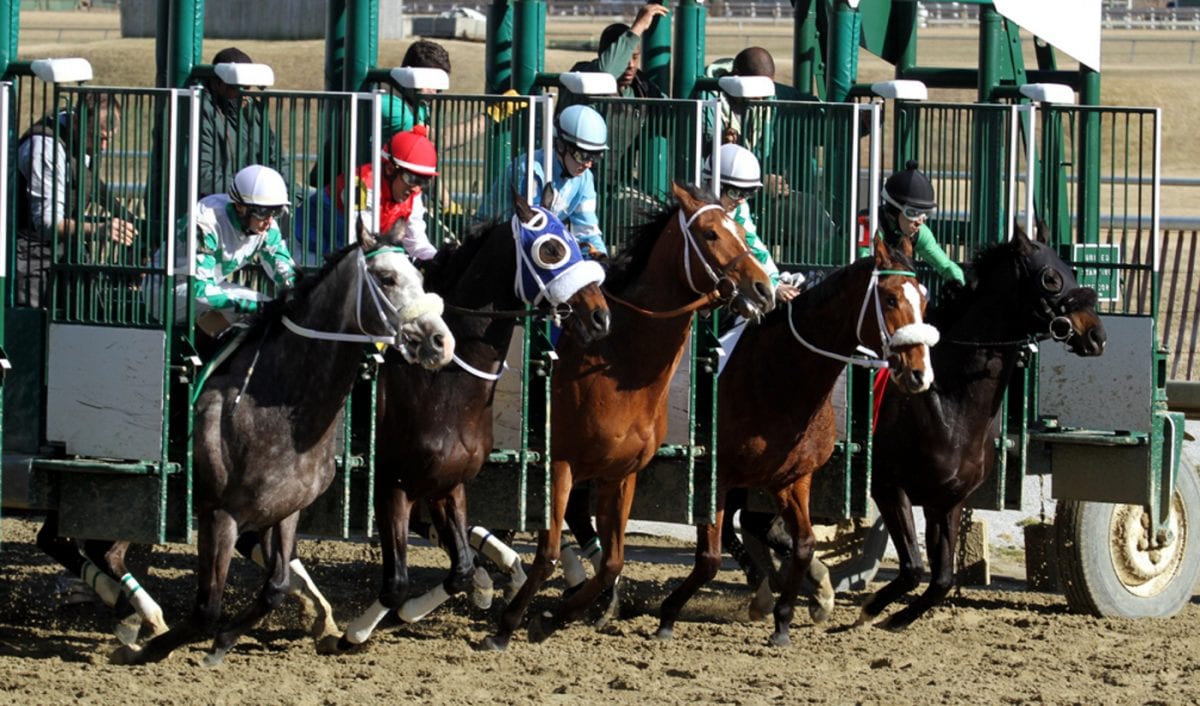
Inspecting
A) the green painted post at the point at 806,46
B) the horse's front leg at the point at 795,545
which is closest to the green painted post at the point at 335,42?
the horse's front leg at the point at 795,545

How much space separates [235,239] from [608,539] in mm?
1982

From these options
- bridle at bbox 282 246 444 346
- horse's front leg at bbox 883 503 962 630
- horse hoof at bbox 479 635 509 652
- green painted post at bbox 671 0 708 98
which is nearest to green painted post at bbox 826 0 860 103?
green painted post at bbox 671 0 708 98

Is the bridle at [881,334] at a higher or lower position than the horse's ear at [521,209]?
lower

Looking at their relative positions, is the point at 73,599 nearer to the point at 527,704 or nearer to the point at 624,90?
the point at 527,704

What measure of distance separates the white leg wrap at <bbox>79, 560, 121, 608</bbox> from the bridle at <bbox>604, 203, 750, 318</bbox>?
2.26 metres

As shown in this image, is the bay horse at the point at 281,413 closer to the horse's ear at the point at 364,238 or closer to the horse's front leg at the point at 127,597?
the horse's ear at the point at 364,238

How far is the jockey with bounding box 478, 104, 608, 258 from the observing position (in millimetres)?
8453

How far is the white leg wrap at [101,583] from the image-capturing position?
8.25m

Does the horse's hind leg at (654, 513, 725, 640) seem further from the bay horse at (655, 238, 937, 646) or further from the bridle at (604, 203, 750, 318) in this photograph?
the bridle at (604, 203, 750, 318)

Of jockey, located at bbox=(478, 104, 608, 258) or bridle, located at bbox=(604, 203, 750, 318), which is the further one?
jockey, located at bbox=(478, 104, 608, 258)

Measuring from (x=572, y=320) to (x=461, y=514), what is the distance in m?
0.99

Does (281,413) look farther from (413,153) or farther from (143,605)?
(413,153)

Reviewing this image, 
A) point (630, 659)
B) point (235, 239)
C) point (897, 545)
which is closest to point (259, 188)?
point (235, 239)

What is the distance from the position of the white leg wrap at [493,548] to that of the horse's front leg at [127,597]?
1.46 meters
